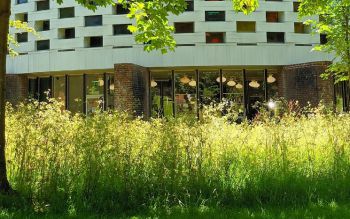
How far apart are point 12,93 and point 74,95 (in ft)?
13.2

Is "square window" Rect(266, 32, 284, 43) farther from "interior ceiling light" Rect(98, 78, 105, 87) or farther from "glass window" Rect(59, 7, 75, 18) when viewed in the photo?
"glass window" Rect(59, 7, 75, 18)

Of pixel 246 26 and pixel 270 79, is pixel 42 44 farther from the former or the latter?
pixel 270 79

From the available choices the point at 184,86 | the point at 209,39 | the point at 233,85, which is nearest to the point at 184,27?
the point at 209,39

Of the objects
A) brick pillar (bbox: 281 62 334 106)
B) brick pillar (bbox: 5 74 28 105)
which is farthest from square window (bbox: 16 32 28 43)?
brick pillar (bbox: 281 62 334 106)

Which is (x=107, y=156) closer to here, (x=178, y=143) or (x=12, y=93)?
(x=178, y=143)

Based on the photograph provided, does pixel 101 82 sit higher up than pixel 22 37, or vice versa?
pixel 22 37

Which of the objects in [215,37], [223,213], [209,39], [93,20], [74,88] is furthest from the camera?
[74,88]

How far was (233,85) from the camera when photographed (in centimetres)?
3033

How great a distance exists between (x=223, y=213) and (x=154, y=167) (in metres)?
1.49

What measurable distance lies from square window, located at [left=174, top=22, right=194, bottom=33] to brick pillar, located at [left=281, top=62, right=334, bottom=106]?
6343mm

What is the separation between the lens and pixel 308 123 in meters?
10.7

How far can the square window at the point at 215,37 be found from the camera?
98.1ft

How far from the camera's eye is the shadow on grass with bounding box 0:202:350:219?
5969 mm

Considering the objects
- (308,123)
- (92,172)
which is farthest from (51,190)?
(308,123)
